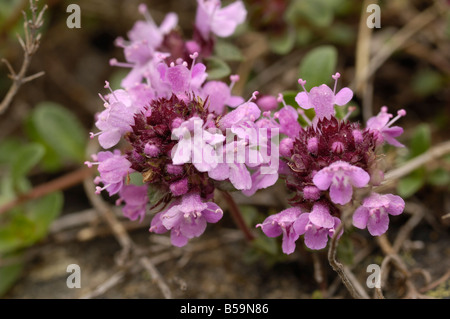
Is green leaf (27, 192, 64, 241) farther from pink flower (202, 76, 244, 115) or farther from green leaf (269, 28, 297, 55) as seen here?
green leaf (269, 28, 297, 55)

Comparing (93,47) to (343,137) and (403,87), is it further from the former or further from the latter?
(343,137)

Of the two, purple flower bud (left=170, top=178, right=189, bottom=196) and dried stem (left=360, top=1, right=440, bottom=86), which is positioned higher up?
dried stem (left=360, top=1, right=440, bottom=86)

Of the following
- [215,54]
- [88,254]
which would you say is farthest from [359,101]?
[88,254]

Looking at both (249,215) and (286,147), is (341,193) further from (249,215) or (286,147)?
(249,215)

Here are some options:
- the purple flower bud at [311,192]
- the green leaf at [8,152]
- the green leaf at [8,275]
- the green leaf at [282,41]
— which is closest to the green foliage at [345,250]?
the purple flower bud at [311,192]

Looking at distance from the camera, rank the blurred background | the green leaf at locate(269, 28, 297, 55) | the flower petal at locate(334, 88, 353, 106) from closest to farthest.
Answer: the flower petal at locate(334, 88, 353, 106)
the blurred background
the green leaf at locate(269, 28, 297, 55)

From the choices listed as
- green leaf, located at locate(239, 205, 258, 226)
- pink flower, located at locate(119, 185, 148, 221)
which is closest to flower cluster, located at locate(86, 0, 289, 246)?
pink flower, located at locate(119, 185, 148, 221)

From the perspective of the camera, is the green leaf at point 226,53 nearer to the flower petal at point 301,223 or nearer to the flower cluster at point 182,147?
the flower cluster at point 182,147
